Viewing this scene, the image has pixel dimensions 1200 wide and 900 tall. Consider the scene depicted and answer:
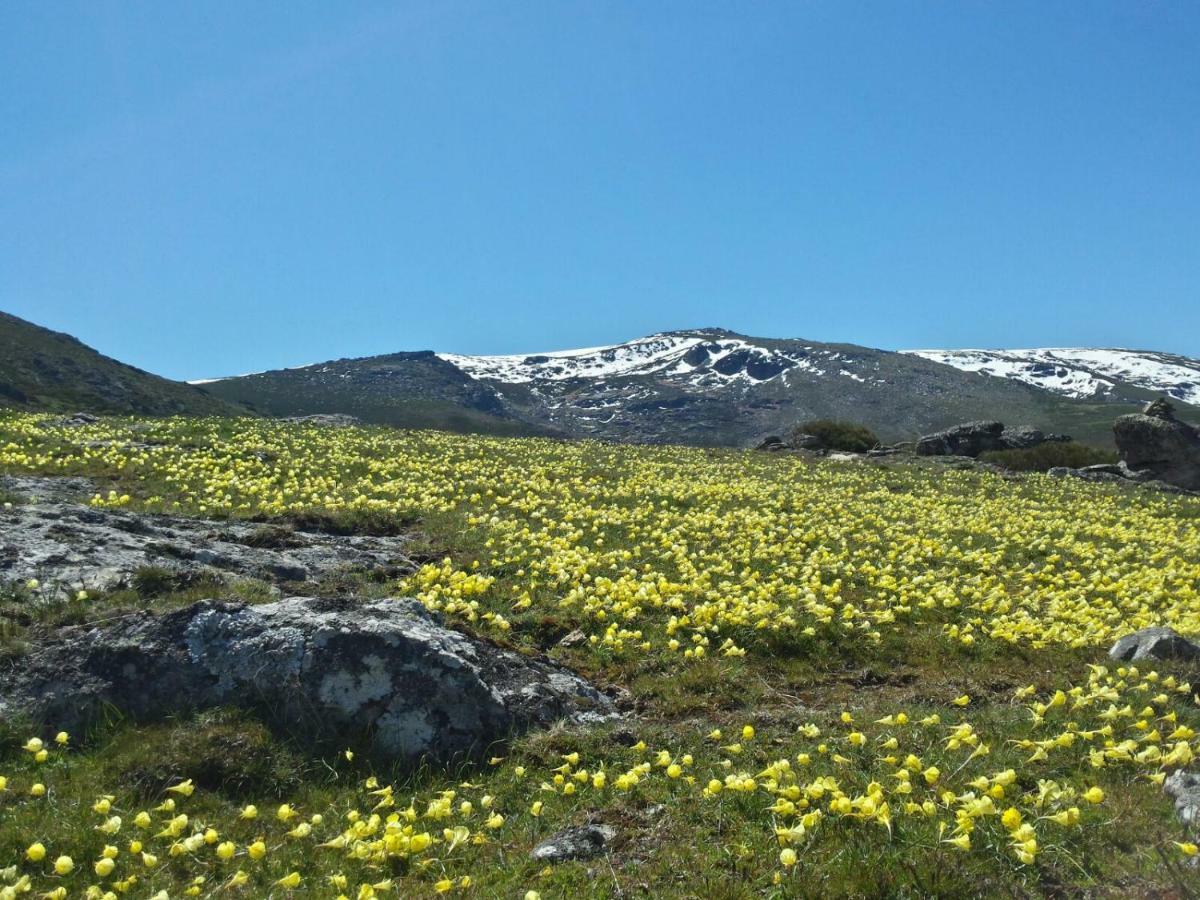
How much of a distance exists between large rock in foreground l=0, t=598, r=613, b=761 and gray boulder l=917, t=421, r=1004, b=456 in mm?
54234

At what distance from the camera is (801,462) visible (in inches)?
1575

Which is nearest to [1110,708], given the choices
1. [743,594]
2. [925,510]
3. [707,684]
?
[707,684]

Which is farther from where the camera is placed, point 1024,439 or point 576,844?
point 1024,439

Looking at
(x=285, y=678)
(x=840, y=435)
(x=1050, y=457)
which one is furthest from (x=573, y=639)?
(x=840, y=435)

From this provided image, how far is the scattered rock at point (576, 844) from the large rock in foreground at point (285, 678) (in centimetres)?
180

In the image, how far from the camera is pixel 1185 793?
242 inches

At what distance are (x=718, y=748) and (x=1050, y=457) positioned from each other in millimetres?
53859

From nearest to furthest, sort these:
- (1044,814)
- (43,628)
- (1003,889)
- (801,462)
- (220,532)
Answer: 1. (1003,889)
2. (1044,814)
3. (43,628)
4. (220,532)
5. (801,462)

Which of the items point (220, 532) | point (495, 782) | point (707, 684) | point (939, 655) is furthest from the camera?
point (220, 532)

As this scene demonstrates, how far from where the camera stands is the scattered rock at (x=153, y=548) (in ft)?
33.0

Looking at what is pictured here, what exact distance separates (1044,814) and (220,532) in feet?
46.2

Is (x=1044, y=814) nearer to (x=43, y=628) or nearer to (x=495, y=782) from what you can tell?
(x=495, y=782)

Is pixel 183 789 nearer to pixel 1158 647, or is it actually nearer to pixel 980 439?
pixel 1158 647

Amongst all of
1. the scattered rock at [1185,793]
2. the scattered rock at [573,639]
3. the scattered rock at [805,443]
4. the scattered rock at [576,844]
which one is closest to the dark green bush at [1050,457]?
the scattered rock at [805,443]
